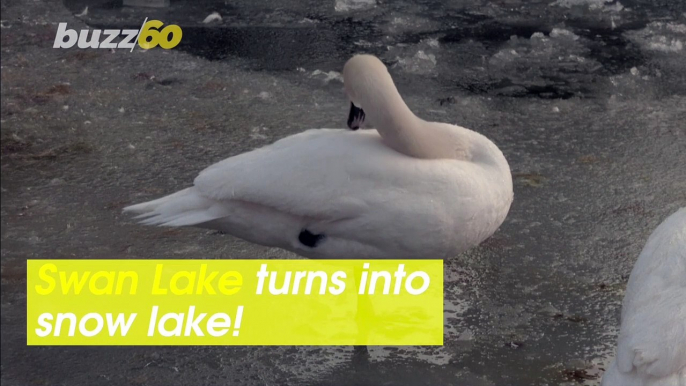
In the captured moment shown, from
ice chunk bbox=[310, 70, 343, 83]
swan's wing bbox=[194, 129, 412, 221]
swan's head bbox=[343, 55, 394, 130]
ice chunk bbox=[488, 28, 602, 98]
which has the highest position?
swan's head bbox=[343, 55, 394, 130]

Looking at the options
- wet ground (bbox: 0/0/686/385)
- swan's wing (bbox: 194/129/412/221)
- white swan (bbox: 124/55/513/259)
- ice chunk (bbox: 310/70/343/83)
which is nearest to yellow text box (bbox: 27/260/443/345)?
wet ground (bbox: 0/0/686/385)

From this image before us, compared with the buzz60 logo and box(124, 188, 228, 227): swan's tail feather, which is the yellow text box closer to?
box(124, 188, 228, 227): swan's tail feather

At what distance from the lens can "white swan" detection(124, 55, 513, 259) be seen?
3.38m

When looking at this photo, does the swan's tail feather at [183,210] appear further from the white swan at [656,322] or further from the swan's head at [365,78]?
the white swan at [656,322]

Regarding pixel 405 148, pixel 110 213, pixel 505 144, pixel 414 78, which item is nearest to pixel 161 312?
pixel 110 213

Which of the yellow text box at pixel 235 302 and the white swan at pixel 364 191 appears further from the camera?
the yellow text box at pixel 235 302

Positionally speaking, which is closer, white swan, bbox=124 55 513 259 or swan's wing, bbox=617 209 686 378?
→ swan's wing, bbox=617 209 686 378

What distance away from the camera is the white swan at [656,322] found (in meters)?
2.47

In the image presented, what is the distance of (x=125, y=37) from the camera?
22.5ft

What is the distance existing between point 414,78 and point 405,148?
270 cm

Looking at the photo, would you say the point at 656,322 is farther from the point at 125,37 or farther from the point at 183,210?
the point at 125,37

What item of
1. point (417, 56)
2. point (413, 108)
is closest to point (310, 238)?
point (413, 108)

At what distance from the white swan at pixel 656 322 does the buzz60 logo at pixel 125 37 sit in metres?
4.33

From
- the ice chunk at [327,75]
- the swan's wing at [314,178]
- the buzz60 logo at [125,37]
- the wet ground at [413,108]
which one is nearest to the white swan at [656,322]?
the wet ground at [413,108]
